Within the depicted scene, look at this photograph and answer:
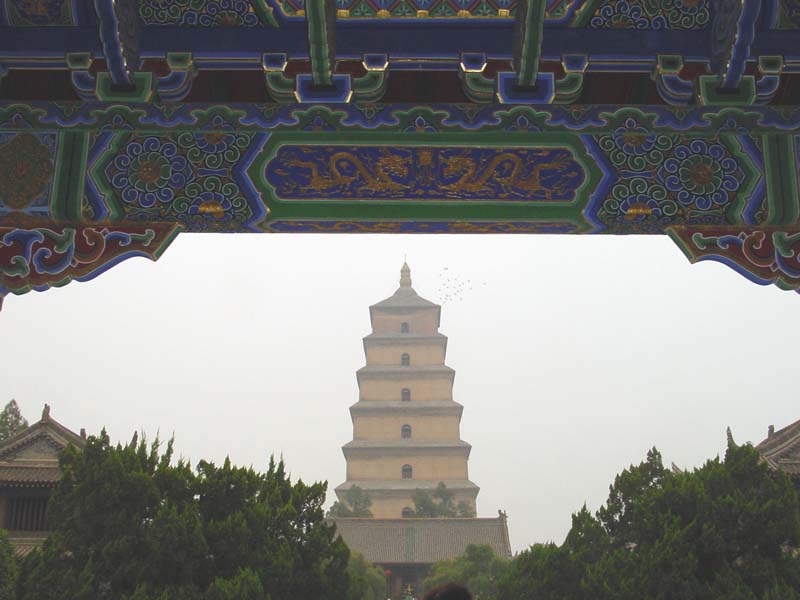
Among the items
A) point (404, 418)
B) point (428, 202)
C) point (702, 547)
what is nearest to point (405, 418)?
point (404, 418)

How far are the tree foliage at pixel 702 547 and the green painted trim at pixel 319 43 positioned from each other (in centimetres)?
1101

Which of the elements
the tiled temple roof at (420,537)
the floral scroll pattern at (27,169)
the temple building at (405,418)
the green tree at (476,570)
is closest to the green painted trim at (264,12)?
the floral scroll pattern at (27,169)

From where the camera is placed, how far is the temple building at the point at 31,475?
20219 mm

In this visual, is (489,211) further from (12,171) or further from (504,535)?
(504,535)

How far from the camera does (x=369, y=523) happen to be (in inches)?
1415

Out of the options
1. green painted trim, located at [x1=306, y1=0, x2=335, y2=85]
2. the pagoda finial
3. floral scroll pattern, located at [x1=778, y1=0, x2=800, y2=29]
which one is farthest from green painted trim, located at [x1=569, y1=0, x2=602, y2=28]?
the pagoda finial

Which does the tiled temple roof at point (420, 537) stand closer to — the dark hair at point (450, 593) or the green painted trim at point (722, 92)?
the green painted trim at point (722, 92)

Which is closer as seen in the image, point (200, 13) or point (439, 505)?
point (200, 13)

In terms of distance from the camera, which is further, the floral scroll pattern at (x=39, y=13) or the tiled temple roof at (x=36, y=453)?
the tiled temple roof at (x=36, y=453)

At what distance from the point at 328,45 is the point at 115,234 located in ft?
3.88

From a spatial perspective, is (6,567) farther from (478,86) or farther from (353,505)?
(353,505)

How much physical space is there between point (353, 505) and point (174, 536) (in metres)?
28.5

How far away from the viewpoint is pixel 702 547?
13.7 metres

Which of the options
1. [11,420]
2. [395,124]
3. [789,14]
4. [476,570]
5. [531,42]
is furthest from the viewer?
[11,420]
